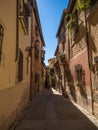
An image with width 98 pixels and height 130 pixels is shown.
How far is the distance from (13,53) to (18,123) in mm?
2548

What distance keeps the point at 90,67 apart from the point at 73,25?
12.7 feet

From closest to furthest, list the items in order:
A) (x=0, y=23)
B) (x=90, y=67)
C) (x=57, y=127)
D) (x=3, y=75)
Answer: (x=0, y=23) → (x=3, y=75) → (x=57, y=127) → (x=90, y=67)

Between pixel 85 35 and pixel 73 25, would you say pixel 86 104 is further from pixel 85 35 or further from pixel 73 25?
pixel 73 25

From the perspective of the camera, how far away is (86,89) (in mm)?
9148

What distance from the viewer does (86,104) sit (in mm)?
9227

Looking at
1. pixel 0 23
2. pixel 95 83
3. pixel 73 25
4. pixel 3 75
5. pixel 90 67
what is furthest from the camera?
pixel 73 25

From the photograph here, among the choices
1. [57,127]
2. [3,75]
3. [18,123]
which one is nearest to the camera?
[3,75]

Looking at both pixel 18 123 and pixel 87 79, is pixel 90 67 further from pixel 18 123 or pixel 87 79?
pixel 18 123

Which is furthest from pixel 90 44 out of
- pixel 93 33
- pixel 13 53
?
pixel 13 53

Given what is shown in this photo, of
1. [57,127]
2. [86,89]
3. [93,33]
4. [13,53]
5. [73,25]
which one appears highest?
[73,25]

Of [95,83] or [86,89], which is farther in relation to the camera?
[86,89]

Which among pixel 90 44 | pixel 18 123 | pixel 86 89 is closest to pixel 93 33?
pixel 90 44

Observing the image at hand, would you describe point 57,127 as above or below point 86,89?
below

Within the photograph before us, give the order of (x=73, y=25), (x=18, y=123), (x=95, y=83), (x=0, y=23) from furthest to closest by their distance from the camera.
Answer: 1. (x=73, y=25)
2. (x=95, y=83)
3. (x=18, y=123)
4. (x=0, y=23)
